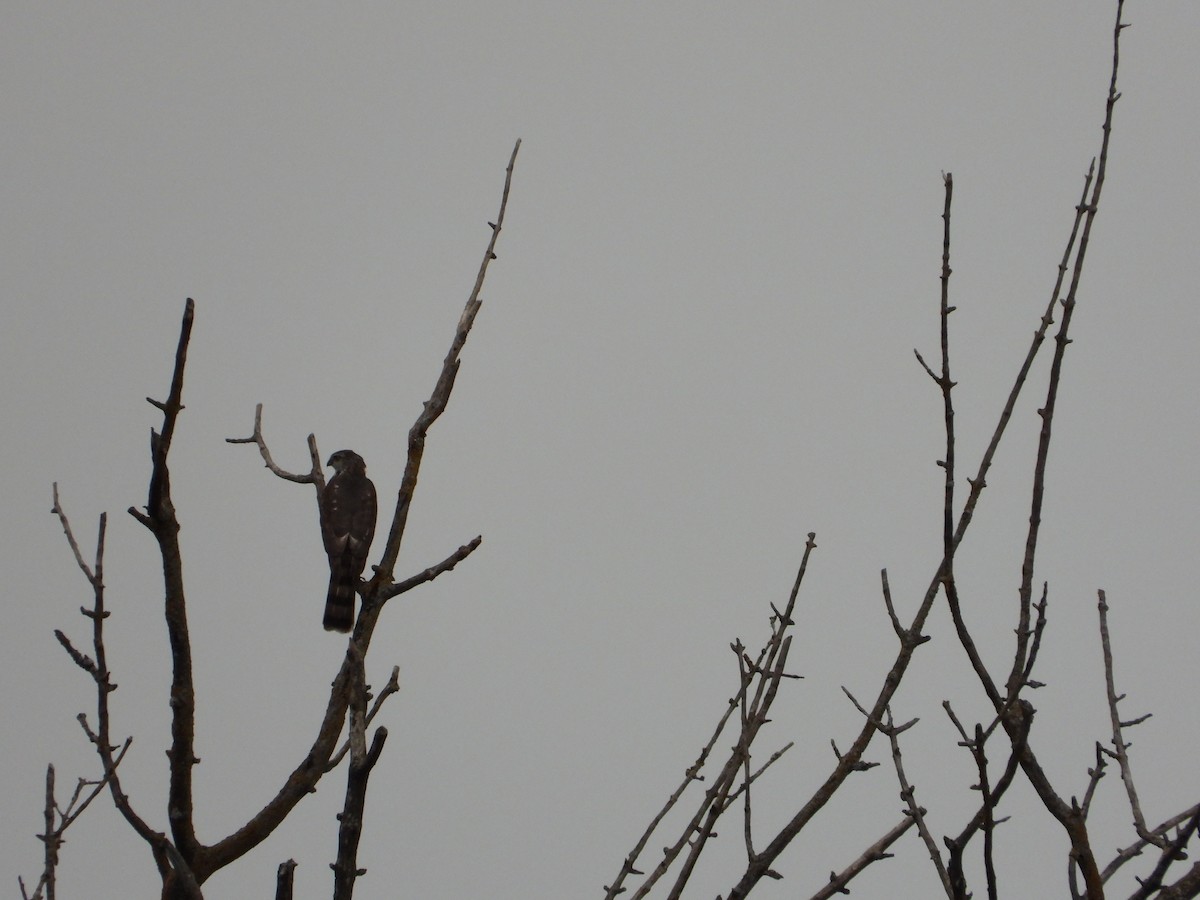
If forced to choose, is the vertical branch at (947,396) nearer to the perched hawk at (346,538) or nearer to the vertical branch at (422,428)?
the vertical branch at (422,428)

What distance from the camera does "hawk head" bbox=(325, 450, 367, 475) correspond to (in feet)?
33.1

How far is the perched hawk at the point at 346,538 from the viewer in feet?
27.6

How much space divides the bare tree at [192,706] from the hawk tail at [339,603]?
15.5ft

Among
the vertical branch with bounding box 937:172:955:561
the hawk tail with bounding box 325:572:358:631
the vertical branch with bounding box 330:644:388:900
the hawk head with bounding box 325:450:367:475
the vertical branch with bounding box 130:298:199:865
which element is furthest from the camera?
the hawk head with bounding box 325:450:367:475

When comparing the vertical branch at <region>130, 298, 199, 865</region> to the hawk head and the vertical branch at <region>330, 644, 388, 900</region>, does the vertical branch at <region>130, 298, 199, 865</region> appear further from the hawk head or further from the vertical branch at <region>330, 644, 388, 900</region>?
the hawk head

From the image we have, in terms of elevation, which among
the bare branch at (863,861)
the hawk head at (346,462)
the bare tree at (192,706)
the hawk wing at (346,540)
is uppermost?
the hawk head at (346,462)

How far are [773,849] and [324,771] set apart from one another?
1.65 meters

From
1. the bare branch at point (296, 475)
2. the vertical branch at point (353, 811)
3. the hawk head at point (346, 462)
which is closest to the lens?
the vertical branch at point (353, 811)

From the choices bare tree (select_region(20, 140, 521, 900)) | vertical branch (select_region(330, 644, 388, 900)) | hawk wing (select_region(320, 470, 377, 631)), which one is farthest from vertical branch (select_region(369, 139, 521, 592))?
hawk wing (select_region(320, 470, 377, 631))

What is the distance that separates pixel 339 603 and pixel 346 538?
504 mm

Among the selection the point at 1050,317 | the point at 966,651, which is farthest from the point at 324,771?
the point at 1050,317

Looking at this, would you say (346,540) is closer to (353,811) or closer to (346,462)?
(346,462)

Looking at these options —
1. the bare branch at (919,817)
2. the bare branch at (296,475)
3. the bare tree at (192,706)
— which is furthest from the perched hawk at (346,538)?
the bare branch at (919,817)

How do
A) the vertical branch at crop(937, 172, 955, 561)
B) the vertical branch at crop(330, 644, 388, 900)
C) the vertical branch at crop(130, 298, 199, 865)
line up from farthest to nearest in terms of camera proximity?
1. the vertical branch at crop(130, 298, 199, 865)
2. the vertical branch at crop(937, 172, 955, 561)
3. the vertical branch at crop(330, 644, 388, 900)
